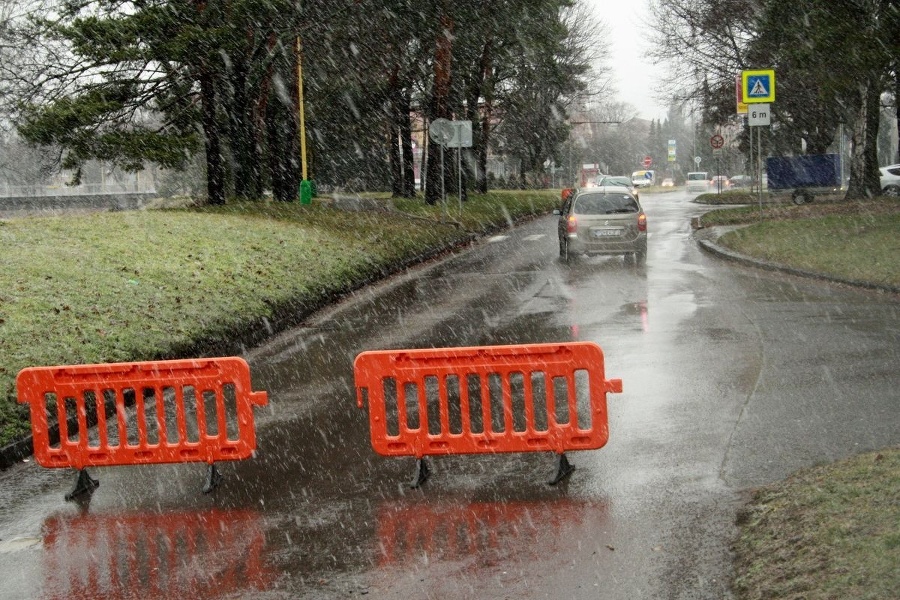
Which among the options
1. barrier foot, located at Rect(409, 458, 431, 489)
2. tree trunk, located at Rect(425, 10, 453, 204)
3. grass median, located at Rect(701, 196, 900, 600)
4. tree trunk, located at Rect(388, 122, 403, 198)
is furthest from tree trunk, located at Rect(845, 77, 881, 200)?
barrier foot, located at Rect(409, 458, 431, 489)

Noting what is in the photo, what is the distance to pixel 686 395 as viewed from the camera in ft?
30.3

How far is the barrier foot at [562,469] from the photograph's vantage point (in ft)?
22.9

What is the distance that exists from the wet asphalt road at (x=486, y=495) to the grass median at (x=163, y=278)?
1285 millimetres

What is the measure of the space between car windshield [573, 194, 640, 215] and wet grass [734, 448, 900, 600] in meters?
14.9

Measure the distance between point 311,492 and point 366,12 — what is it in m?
21.8

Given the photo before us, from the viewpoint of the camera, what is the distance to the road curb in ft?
51.7

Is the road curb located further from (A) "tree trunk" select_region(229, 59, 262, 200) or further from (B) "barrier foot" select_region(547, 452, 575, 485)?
(A) "tree trunk" select_region(229, 59, 262, 200)

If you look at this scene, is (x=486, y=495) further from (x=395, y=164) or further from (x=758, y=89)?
(x=395, y=164)

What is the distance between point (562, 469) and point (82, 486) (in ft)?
11.1

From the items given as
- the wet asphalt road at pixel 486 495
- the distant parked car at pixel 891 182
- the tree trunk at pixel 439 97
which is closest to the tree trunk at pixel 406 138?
the tree trunk at pixel 439 97

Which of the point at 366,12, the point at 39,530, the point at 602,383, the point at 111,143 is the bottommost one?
the point at 39,530

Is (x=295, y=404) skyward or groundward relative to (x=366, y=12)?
groundward

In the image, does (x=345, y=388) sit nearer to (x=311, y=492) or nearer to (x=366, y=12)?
(x=311, y=492)

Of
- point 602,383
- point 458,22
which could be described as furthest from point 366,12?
point 602,383
